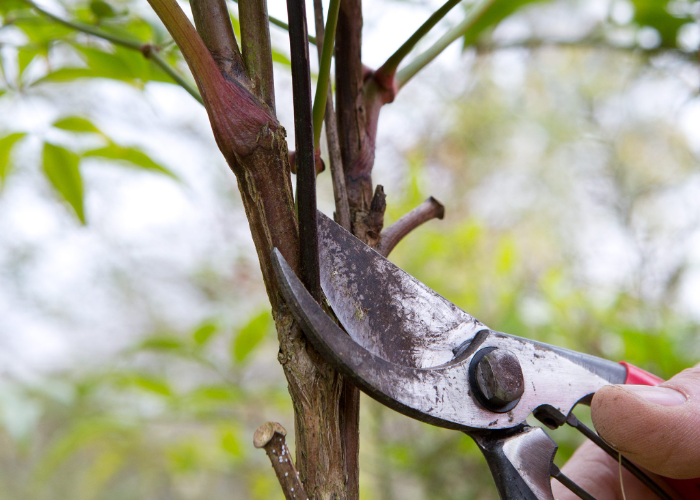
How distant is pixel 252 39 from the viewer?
222 millimetres

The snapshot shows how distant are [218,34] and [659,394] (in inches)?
12.7

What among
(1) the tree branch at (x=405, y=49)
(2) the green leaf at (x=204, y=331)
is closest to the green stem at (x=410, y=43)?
(1) the tree branch at (x=405, y=49)

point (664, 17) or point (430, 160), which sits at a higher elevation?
point (664, 17)

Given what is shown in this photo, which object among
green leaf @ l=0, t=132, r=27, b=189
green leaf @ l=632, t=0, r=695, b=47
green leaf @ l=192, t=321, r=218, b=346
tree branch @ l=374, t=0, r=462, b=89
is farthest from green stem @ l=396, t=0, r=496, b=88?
green leaf @ l=632, t=0, r=695, b=47

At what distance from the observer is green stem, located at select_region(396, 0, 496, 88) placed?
0.30 meters

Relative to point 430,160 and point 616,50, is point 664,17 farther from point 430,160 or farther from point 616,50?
point 430,160

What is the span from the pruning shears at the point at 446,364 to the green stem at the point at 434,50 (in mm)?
110

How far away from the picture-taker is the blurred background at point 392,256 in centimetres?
65

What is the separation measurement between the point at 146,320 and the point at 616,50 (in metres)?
1.47

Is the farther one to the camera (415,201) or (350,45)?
(415,201)

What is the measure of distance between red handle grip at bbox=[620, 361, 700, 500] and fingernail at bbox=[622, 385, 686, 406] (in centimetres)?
3

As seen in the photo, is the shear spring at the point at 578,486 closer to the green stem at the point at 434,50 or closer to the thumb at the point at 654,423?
the thumb at the point at 654,423

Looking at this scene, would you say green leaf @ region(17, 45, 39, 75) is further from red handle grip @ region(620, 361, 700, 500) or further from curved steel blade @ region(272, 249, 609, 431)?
red handle grip @ region(620, 361, 700, 500)

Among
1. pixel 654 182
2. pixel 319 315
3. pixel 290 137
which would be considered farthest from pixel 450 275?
pixel 319 315
